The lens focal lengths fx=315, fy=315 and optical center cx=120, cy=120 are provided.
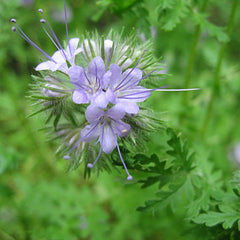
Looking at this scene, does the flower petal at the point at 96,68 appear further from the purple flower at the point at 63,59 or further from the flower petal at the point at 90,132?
the flower petal at the point at 90,132

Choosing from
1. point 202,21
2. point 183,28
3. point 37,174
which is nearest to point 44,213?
point 37,174

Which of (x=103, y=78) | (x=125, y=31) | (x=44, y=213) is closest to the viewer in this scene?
(x=103, y=78)

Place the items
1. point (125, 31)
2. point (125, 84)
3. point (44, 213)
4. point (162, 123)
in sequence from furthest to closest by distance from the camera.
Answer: point (44, 213)
point (125, 31)
point (162, 123)
point (125, 84)

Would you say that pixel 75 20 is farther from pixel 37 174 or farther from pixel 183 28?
pixel 37 174

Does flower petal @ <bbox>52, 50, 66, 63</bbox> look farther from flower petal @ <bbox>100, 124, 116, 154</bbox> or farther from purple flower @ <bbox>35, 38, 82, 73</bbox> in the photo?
flower petal @ <bbox>100, 124, 116, 154</bbox>

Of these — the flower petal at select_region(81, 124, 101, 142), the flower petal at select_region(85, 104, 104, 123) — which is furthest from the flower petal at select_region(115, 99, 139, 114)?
the flower petal at select_region(81, 124, 101, 142)

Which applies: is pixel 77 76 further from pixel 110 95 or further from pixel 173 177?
pixel 173 177

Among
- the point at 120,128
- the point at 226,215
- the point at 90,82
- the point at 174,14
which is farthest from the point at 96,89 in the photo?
the point at 226,215
